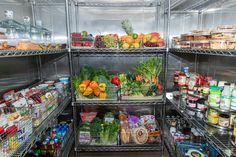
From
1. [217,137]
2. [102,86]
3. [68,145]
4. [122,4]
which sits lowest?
[68,145]

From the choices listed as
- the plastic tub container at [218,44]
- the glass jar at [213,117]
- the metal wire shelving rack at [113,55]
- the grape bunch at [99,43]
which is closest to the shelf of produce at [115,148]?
the metal wire shelving rack at [113,55]

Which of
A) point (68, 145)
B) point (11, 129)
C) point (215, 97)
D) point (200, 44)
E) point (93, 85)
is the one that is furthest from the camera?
point (68, 145)

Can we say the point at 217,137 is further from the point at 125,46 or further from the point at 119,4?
the point at 119,4

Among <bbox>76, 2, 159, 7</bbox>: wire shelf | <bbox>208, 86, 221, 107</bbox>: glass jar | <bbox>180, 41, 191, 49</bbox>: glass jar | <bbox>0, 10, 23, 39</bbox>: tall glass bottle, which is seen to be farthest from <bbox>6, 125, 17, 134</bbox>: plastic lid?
<bbox>76, 2, 159, 7</bbox>: wire shelf

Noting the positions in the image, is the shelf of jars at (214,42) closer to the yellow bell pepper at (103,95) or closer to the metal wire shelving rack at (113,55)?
the metal wire shelving rack at (113,55)

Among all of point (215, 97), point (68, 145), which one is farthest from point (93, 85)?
point (215, 97)

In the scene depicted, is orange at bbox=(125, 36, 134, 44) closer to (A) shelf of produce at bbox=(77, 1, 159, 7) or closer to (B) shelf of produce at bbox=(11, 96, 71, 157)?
(A) shelf of produce at bbox=(77, 1, 159, 7)

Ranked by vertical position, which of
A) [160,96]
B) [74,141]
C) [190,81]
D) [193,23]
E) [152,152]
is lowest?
[152,152]

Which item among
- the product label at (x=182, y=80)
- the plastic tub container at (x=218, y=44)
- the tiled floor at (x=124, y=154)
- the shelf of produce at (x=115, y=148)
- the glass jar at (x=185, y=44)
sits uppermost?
the glass jar at (x=185, y=44)

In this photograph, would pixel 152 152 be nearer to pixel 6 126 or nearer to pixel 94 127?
pixel 94 127

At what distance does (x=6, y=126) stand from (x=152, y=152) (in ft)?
4.94

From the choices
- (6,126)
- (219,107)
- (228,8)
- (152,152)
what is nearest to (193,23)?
(228,8)

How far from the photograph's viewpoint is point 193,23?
200 centimetres

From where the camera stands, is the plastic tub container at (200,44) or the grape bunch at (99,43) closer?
the plastic tub container at (200,44)
